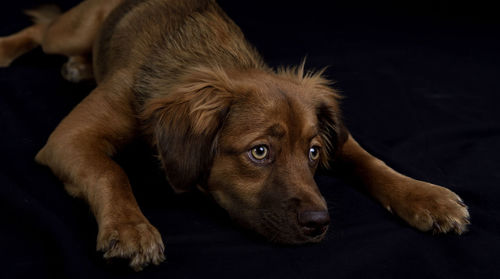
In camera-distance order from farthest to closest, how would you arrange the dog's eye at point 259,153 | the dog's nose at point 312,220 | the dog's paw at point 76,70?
the dog's paw at point 76,70, the dog's eye at point 259,153, the dog's nose at point 312,220

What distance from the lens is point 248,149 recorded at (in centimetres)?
314

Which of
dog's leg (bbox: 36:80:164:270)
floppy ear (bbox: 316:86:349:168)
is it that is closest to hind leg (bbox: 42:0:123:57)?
dog's leg (bbox: 36:80:164:270)

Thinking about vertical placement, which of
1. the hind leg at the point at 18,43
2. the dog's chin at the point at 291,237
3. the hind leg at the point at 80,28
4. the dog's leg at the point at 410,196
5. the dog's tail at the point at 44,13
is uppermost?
the dog's chin at the point at 291,237

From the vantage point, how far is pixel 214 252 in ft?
9.75

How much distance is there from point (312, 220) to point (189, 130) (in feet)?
2.53

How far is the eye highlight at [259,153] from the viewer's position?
10.3 feet

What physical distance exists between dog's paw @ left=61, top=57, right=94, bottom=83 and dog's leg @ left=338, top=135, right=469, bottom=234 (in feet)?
8.31

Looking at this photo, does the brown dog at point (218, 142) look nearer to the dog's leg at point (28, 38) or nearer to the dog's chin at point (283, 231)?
the dog's chin at point (283, 231)

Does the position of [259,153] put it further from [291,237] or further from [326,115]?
[326,115]

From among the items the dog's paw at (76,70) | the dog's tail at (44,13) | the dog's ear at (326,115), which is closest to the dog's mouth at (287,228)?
the dog's ear at (326,115)

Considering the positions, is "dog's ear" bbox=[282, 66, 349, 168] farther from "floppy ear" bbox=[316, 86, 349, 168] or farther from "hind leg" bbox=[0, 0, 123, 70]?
"hind leg" bbox=[0, 0, 123, 70]

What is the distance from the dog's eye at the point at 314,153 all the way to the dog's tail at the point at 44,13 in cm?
362

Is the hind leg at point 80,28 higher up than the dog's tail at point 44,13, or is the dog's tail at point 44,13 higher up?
the hind leg at point 80,28

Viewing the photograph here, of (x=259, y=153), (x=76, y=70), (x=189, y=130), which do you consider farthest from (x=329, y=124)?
(x=76, y=70)
